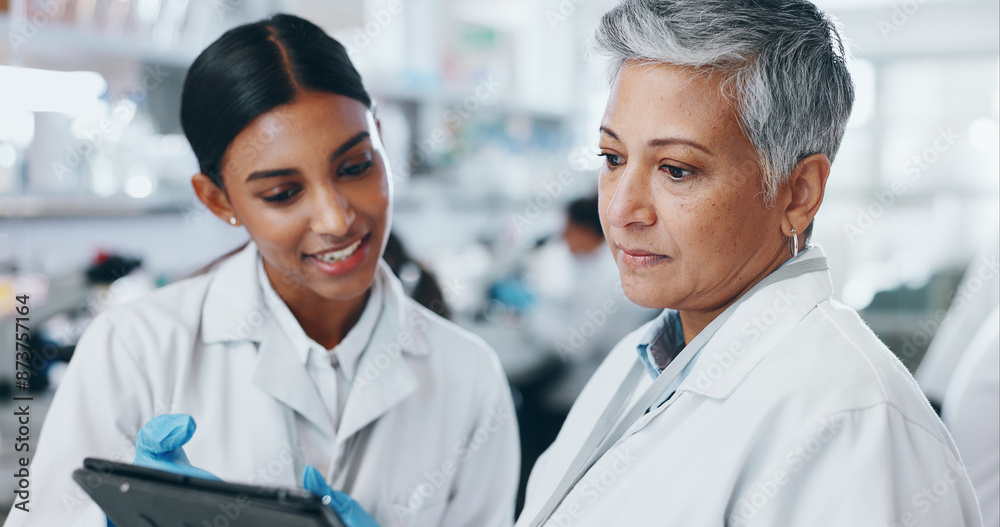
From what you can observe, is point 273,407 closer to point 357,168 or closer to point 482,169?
point 357,168

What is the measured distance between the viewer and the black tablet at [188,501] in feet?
2.24

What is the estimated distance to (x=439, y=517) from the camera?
1322mm

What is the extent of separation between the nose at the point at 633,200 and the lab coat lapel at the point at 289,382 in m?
0.60

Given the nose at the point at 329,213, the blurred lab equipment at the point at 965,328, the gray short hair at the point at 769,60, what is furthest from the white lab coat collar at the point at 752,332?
the blurred lab equipment at the point at 965,328

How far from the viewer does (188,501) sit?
0.74 metres

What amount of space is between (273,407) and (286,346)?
0.11 meters

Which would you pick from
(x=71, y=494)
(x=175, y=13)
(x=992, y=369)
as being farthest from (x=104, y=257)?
(x=992, y=369)

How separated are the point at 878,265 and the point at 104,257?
4908 mm

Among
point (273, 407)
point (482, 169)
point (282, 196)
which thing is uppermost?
point (282, 196)

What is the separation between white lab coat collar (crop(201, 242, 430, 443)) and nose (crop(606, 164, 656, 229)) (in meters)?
Answer: 0.53

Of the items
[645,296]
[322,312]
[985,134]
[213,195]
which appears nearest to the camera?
[645,296]

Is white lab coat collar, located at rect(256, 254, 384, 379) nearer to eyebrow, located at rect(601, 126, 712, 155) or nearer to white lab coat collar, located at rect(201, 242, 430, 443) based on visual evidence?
white lab coat collar, located at rect(201, 242, 430, 443)

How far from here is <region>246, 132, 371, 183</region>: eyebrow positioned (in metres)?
1.16

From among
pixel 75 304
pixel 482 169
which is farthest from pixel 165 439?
pixel 482 169
